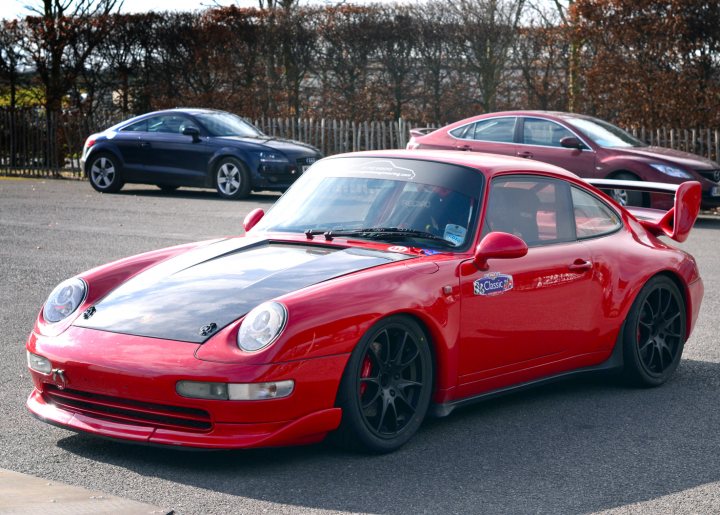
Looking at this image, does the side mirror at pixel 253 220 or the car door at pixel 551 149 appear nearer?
the side mirror at pixel 253 220

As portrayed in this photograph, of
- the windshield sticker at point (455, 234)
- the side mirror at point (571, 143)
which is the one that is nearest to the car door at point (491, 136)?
the side mirror at point (571, 143)

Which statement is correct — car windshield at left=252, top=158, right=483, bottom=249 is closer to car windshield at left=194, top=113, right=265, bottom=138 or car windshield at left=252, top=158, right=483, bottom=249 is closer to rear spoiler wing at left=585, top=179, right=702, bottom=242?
rear spoiler wing at left=585, top=179, right=702, bottom=242

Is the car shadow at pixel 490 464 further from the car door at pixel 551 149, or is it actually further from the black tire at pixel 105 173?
the black tire at pixel 105 173

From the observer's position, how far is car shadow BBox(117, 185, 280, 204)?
19.6 meters

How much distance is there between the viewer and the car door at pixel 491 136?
17422 millimetres

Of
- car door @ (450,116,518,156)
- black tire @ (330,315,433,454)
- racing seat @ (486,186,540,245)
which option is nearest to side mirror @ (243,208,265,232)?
racing seat @ (486,186,540,245)

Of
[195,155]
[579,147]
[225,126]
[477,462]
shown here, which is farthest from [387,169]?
[225,126]

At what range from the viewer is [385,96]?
25.4m

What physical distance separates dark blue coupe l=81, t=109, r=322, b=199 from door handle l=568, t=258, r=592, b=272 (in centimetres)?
1230

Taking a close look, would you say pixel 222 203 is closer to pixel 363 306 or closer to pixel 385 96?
pixel 385 96

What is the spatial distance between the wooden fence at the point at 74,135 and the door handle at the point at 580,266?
16.7 meters

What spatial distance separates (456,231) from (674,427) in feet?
4.86

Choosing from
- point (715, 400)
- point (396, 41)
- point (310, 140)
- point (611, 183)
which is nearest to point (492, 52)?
point (396, 41)

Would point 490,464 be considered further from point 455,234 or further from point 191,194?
point 191,194
